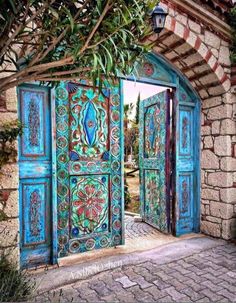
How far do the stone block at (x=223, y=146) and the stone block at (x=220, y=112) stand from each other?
31 centimetres

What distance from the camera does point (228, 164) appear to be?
3131 mm

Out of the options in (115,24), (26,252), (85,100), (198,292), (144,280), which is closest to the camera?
(115,24)

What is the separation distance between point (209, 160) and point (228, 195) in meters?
0.57

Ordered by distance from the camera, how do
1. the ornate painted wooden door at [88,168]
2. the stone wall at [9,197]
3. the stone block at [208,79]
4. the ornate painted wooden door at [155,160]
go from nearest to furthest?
the stone wall at [9,197]
the ornate painted wooden door at [88,168]
the stone block at [208,79]
the ornate painted wooden door at [155,160]

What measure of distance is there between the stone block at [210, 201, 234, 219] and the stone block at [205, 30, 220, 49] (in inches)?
88.8

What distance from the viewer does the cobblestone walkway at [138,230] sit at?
337 cm

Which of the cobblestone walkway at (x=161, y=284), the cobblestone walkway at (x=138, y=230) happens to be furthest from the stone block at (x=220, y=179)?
the cobblestone walkway at (x=138, y=230)

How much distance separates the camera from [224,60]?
3156 mm

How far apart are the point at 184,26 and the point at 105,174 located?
2.12 meters

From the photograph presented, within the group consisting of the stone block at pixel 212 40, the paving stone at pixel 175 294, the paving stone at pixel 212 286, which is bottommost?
the paving stone at pixel 212 286

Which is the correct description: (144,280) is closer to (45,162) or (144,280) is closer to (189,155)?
(45,162)

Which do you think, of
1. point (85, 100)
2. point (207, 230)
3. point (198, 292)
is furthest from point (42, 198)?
point (207, 230)

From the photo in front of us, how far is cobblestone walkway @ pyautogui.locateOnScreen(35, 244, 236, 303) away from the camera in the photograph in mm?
1860

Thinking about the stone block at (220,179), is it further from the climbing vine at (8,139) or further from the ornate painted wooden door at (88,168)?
the climbing vine at (8,139)
